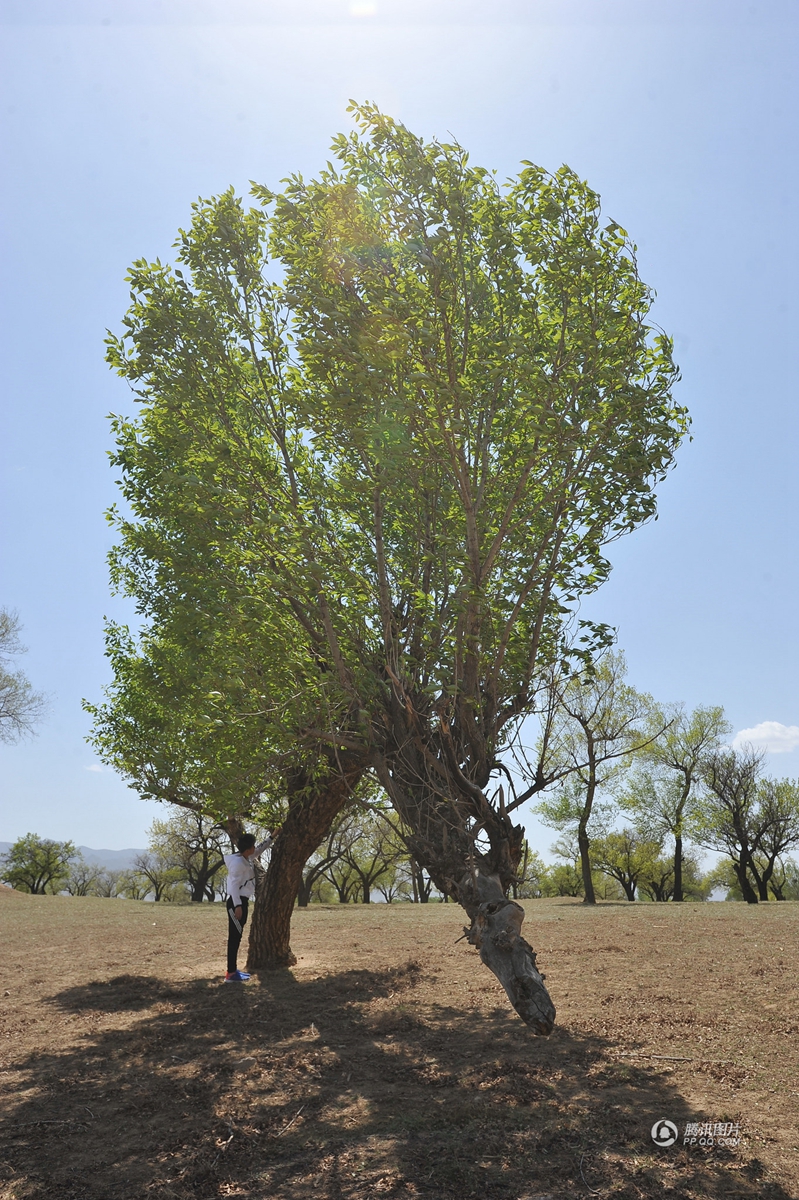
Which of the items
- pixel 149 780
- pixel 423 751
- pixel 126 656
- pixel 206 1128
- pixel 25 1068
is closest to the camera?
pixel 206 1128

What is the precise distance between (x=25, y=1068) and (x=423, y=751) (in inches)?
210

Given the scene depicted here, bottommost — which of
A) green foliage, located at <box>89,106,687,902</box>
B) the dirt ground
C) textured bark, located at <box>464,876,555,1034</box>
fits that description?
the dirt ground

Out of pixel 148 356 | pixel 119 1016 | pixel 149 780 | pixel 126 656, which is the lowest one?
pixel 119 1016

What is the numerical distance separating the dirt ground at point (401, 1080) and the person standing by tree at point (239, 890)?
0.49 meters

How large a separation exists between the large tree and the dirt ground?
1.34 metres

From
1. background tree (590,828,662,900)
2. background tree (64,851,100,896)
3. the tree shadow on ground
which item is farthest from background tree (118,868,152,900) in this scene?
the tree shadow on ground

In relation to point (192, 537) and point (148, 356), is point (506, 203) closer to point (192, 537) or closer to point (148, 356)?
point (148, 356)

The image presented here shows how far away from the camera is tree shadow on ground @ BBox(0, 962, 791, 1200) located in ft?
16.0

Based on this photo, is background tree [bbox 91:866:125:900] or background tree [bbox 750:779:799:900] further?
background tree [bbox 91:866:125:900]

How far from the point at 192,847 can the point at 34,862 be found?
19.2 meters

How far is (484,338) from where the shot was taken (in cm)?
847

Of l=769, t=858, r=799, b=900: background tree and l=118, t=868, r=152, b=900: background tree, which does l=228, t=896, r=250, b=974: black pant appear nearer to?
l=769, t=858, r=799, b=900: background tree

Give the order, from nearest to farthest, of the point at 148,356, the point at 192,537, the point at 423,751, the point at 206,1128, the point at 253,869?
the point at 206,1128
the point at 423,751
the point at 148,356
the point at 192,537
the point at 253,869

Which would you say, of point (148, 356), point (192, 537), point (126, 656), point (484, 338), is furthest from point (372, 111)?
point (126, 656)
